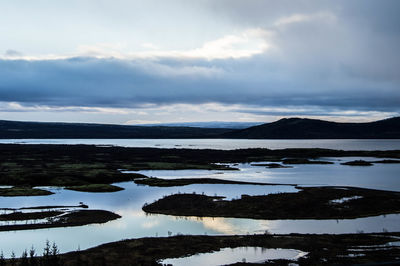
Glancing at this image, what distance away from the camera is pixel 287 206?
5347cm

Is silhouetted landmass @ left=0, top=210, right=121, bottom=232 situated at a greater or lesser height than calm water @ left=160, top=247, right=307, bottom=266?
lesser

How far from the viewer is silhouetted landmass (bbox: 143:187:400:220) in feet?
165

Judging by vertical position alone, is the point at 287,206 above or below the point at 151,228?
above

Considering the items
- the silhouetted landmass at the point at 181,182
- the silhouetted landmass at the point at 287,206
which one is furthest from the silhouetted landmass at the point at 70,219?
the silhouetted landmass at the point at 181,182

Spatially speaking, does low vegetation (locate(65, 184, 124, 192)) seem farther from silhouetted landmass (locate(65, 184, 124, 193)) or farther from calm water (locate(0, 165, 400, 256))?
calm water (locate(0, 165, 400, 256))

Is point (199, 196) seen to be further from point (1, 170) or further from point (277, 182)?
point (1, 170)

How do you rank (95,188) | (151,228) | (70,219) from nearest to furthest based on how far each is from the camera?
1. (151,228)
2. (70,219)
3. (95,188)

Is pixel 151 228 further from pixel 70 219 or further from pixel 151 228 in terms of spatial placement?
pixel 70 219

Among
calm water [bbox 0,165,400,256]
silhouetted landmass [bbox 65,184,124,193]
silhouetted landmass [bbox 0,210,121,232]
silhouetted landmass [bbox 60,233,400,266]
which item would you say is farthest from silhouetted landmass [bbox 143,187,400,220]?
silhouetted landmass [bbox 65,184,124,193]

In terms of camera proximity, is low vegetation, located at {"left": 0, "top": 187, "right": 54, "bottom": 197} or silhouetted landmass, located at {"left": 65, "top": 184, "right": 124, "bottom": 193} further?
silhouetted landmass, located at {"left": 65, "top": 184, "right": 124, "bottom": 193}

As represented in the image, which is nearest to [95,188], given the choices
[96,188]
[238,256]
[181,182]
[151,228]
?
[96,188]

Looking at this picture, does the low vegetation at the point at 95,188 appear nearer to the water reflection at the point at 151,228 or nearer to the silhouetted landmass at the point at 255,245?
the water reflection at the point at 151,228

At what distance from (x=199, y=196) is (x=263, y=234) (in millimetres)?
23381

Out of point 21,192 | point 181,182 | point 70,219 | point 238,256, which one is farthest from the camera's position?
point 181,182
